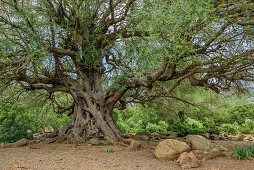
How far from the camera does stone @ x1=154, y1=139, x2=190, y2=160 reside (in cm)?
561

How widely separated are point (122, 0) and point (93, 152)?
6.11 m

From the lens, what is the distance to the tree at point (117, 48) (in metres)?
5.64

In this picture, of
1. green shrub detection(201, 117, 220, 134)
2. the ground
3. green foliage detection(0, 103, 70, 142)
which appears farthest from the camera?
green shrub detection(201, 117, 220, 134)

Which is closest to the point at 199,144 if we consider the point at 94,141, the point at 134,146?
the point at 134,146

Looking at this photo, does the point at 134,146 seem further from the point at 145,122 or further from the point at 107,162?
the point at 145,122

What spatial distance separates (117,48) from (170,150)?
216 inches

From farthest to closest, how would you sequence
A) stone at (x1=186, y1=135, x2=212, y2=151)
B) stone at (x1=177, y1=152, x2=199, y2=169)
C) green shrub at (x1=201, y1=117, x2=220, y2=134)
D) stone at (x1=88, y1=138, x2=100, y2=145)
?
green shrub at (x1=201, y1=117, x2=220, y2=134), stone at (x1=88, y1=138, x2=100, y2=145), stone at (x1=186, y1=135, x2=212, y2=151), stone at (x1=177, y1=152, x2=199, y2=169)

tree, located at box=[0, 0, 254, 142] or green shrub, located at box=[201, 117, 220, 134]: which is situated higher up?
tree, located at box=[0, 0, 254, 142]

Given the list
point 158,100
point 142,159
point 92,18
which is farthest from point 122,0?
point 142,159

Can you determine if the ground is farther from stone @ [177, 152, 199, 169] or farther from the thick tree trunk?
the thick tree trunk

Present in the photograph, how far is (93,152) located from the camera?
260 inches

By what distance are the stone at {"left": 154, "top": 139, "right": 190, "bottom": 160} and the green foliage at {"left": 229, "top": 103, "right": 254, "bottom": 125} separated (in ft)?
46.7

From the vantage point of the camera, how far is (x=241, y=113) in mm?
18688

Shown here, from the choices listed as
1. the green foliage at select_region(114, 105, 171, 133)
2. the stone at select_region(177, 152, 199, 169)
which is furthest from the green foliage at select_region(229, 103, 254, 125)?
the stone at select_region(177, 152, 199, 169)
